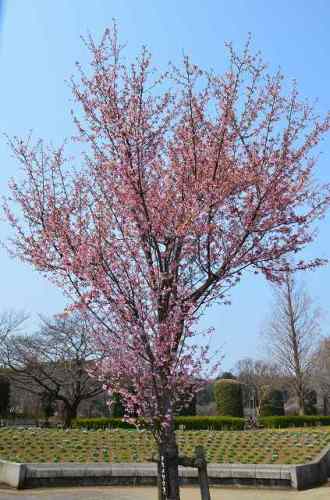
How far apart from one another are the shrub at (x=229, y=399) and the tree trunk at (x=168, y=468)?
20966 mm

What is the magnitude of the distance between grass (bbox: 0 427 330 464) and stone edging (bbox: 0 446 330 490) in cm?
48

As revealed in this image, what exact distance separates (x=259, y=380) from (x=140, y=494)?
29958mm

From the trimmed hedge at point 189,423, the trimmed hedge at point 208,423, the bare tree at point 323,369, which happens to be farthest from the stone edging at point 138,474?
the bare tree at point 323,369

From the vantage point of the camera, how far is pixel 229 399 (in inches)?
999

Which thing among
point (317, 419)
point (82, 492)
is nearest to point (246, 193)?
point (82, 492)

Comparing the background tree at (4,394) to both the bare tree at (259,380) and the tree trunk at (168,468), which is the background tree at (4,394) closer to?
the bare tree at (259,380)

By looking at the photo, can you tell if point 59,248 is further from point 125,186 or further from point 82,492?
point 82,492

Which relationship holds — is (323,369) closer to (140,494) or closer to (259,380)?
(259,380)

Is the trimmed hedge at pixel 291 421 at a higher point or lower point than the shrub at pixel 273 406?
lower

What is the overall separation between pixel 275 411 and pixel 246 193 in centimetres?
2733

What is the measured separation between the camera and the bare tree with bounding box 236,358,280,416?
103ft

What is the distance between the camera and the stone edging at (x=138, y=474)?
10.1m

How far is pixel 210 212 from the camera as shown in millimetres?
5426

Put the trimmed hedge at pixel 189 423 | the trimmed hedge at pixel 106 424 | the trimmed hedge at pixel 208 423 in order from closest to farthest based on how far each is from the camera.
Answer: the trimmed hedge at pixel 106 424 → the trimmed hedge at pixel 189 423 → the trimmed hedge at pixel 208 423
